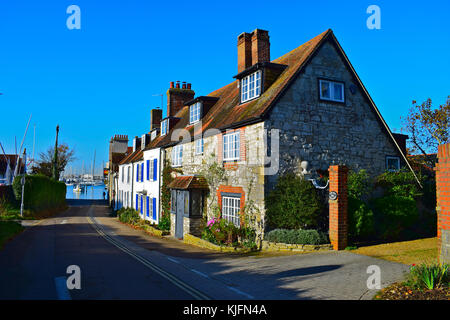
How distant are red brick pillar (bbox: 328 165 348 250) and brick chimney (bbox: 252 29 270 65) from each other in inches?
304

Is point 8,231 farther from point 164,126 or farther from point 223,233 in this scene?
point 164,126

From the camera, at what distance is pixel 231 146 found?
17.0 meters

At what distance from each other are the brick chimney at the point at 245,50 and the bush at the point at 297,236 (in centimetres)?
969

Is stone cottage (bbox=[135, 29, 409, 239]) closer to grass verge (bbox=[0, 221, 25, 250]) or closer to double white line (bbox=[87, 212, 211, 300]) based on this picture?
double white line (bbox=[87, 212, 211, 300])

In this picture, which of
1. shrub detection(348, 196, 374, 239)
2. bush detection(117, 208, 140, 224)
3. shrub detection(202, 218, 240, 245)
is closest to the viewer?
shrub detection(348, 196, 374, 239)

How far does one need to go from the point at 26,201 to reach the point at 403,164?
1144 inches

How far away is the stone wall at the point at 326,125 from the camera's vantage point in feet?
48.5

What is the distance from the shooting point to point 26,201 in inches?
1160

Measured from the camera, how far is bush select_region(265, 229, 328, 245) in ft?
42.9

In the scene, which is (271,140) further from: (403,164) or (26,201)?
(26,201)

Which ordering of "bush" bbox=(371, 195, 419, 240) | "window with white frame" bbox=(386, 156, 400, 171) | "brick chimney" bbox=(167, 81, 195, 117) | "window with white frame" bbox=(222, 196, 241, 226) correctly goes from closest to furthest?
"bush" bbox=(371, 195, 419, 240) → "window with white frame" bbox=(222, 196, 241, 226) → "window with white frame" bbox=(386, 156, 400, 171) → "brick chimney" bbox=(167, 81, 195, 117)

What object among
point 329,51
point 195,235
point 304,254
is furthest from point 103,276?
point 329,51

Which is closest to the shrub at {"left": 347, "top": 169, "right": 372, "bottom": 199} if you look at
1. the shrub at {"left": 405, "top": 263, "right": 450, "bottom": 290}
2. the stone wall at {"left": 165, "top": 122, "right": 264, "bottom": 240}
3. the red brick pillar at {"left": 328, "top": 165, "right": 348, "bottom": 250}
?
the red brick pillar at {"left": 328, "top": 165, "right": 348, "bottom": 250}

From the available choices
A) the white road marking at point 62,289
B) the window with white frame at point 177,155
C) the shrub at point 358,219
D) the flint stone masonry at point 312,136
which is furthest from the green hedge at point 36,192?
the shrub at point 358,219
